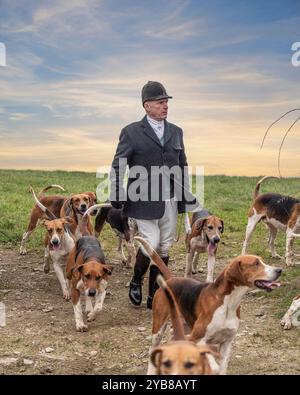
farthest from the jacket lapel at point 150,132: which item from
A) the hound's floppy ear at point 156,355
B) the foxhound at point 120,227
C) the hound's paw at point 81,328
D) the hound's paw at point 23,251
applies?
the hound's paw at point 23,251

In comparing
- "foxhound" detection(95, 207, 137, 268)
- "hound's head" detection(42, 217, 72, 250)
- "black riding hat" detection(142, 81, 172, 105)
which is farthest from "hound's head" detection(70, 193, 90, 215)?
"black riding hat" detection(142, 81, 172, 105)

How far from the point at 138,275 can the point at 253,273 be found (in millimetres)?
3151

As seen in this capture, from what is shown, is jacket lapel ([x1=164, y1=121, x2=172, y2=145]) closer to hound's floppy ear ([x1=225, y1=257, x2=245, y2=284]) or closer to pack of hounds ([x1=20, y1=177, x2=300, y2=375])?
pack of hounds ([x1=20, y1=177, x2=300, y2=375])

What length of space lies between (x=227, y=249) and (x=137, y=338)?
5517mm

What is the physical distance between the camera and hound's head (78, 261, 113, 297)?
24.5ft

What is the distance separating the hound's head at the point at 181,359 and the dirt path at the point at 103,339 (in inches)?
88.2

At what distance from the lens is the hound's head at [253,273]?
5.60 m

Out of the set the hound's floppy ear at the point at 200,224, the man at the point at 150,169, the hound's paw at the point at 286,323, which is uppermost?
the man at the point at 150,169

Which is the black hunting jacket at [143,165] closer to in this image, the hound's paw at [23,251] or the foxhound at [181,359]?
the foxhound at [181,359]

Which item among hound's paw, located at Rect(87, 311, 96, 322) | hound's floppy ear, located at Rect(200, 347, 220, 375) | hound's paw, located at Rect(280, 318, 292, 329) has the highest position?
hound's floppy ear, located at Rect(200, 347, 220, 375)

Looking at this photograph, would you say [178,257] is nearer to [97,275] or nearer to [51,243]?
[51,243]

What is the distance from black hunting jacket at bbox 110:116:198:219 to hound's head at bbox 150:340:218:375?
13.4 ft

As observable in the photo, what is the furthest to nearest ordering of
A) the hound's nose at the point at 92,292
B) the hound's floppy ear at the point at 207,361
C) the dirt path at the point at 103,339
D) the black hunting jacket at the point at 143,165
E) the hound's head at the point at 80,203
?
the hound's head at the point at 80,203 < the black hunting jacket at the point at 143,165 < the hound's nose at the point at 92,292 < the dirt path at the point at 103,339 < the hound's floppy ear at the point at 207,361
